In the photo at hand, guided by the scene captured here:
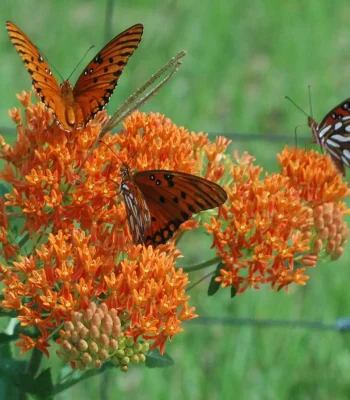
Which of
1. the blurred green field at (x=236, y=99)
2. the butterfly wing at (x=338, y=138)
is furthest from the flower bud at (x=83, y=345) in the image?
the butterfly wing at (x=338, y=138)

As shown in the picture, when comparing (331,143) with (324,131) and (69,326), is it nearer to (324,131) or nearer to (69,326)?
(324,131)

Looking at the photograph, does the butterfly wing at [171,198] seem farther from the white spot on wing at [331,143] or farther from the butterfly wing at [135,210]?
the white spot on wing at [331,143]

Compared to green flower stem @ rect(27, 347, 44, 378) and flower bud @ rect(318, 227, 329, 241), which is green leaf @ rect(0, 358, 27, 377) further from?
flower bud @ rect(318, 227, 329, 241)

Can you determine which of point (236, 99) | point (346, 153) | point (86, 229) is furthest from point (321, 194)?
point (236, 99)

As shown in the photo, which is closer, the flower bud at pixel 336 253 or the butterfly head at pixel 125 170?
the butterfly head at pixel 125 170

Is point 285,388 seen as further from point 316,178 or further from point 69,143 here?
point 69,143

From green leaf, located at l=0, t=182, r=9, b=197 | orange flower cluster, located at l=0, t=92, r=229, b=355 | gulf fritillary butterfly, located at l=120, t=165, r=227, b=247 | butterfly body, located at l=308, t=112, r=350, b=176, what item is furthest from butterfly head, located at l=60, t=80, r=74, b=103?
butterfly body, located at l=308, t=112, r=350, b=176
